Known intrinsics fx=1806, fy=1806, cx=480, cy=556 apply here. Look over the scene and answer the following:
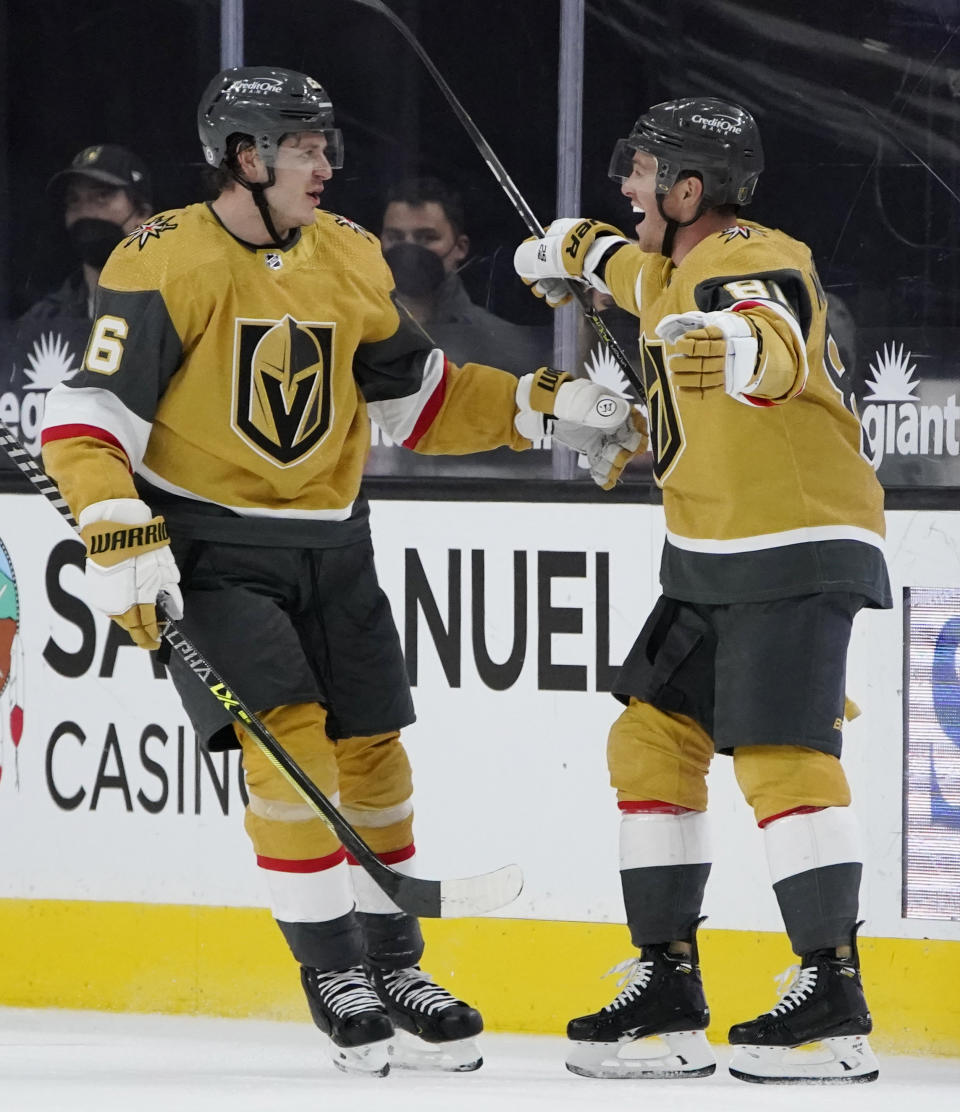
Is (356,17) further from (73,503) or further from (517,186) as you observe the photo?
(73,503)

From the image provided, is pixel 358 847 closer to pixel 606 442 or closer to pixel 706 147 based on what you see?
pixel 606 442

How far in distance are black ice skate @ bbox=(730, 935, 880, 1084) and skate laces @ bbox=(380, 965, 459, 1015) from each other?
46 centimetres

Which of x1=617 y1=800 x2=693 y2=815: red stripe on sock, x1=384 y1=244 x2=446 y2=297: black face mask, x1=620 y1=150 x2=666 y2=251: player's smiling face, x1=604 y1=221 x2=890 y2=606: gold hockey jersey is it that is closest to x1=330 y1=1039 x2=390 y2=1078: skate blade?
x1=617 y1=800 x2=693 y2=815: red stripe on sock

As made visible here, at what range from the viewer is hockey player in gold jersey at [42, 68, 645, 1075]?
259 centimetres

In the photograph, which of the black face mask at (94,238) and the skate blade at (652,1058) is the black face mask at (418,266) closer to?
the black face mask at (94,238)

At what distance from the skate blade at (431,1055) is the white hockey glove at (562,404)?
970 mm

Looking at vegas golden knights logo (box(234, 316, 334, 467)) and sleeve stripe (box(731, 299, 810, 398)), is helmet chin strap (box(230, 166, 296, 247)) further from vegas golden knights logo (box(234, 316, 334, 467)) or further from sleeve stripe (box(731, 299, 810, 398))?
sleeve stripe (box(731, 299, 810, 398))

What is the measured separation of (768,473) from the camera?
2.57m

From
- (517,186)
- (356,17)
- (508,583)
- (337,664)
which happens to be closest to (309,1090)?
(337,664)

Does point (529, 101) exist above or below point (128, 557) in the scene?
above

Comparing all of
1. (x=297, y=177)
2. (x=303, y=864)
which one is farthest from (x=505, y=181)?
(x=303, y=864)

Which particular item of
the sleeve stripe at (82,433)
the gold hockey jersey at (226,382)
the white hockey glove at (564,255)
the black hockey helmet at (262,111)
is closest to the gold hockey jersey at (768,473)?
the white hockey glove at (564,255)

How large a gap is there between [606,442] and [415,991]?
0.92m

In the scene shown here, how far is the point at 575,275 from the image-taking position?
2.99 metres
